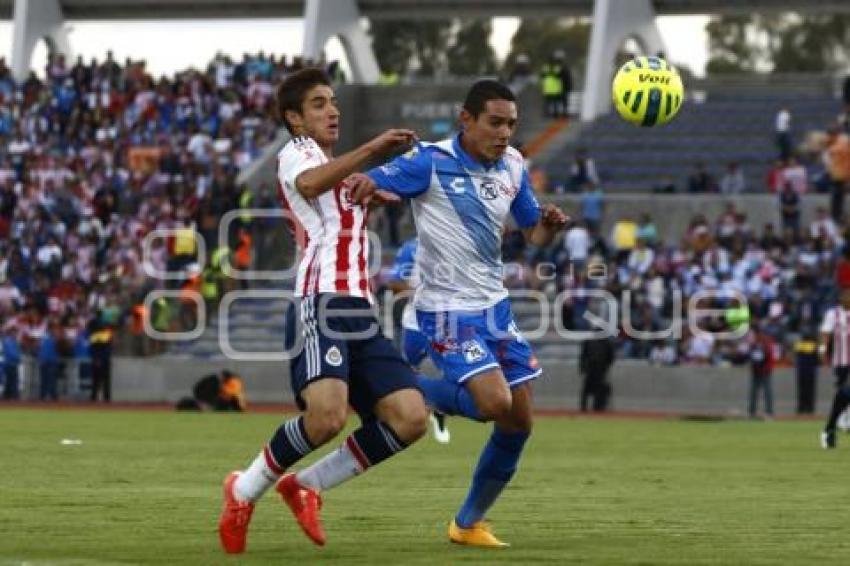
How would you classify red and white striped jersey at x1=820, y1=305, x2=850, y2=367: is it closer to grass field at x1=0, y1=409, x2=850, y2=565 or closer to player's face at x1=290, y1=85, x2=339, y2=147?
grass field at x1=0, y1=409, x2=850, y2=565

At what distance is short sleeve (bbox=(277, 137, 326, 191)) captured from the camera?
1138cm

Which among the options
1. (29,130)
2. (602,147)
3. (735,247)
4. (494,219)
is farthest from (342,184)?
(29,130)

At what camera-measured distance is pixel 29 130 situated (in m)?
50.6

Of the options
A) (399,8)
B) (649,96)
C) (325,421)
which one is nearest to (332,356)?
(325,421)

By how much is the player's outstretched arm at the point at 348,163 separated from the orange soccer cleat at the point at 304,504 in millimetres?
1528

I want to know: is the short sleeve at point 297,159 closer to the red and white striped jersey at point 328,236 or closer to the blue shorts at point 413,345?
the red and white striped jersey at point 328,236

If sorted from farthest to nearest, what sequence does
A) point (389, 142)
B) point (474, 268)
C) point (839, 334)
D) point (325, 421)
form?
point (839, 334)
point (474, 268)
point (325, 421)
point (389, 142)

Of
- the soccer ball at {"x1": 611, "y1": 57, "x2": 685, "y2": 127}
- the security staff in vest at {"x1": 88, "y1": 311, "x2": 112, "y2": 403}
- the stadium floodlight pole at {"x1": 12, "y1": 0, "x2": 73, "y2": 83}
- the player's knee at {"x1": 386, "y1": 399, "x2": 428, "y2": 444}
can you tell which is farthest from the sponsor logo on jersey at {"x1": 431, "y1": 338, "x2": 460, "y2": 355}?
the stadium floodlight pole at {"x1": 12, "y1": 0, "x2": 73, "y2": 83}

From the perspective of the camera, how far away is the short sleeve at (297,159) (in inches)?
448

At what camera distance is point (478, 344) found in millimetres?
12070

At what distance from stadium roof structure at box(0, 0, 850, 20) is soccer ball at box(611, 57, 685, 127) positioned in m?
34.6

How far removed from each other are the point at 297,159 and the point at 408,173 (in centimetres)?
83

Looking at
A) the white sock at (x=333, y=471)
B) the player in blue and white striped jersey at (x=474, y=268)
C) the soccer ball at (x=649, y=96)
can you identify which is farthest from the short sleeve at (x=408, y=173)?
the soccer ball at (x=649, y=96)

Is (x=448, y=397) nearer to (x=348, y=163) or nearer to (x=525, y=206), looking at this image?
(x=525, y=206)
